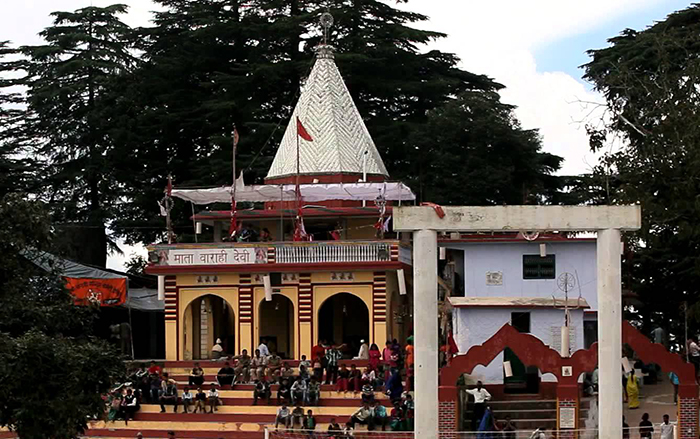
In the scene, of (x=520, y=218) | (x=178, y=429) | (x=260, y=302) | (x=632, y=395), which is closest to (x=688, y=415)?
(x=632, y=395)

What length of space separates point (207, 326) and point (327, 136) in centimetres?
818

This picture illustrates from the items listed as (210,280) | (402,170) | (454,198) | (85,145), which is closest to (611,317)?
(210,280)

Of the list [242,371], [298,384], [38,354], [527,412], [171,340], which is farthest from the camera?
[171,340]

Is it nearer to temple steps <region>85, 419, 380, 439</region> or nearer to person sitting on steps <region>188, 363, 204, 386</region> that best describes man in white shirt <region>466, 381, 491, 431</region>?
temple steps <region>85, 419, 380, 439</region>

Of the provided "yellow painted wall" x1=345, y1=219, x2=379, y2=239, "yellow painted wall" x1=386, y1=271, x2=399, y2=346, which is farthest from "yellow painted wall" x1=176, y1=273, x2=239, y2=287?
"yellow painted wall" x1=345, y1=219, x2=379, y2=239

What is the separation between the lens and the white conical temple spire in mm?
54469

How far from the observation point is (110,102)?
66.8m

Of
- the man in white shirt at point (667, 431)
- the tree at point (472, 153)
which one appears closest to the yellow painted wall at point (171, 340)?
the tree at point (472, 153)

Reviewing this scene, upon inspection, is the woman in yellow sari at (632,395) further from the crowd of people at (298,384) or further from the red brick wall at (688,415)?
the crowd of people at (298,384)

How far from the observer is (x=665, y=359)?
38.8 meters

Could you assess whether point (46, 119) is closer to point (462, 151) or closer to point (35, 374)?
point (462, 151)

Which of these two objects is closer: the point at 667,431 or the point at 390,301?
the point at 667,431

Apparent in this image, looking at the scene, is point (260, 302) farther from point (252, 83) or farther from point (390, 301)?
point (252, 83)

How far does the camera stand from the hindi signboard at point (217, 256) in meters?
49.6
